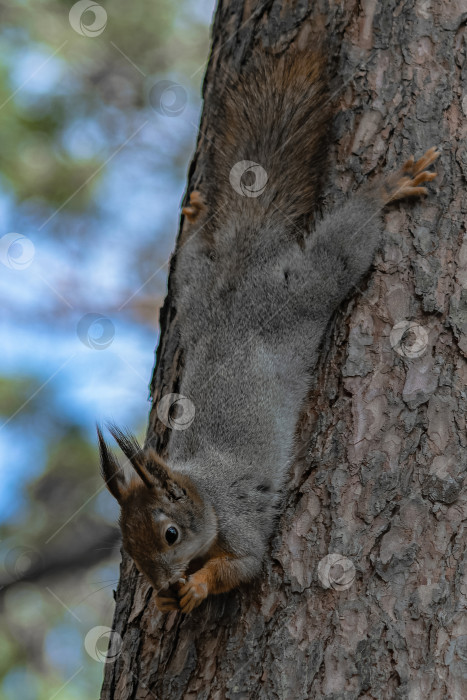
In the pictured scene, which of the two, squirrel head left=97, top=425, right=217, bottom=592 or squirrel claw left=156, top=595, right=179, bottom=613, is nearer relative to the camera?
squirrel claw left=156, top=595, right=179, bottom=613

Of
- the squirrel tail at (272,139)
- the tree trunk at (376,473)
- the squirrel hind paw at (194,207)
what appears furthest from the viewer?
the squirrel hind paw at (194,207)

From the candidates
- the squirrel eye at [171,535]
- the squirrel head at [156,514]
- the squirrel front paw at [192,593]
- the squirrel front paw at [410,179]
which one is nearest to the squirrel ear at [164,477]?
the squirrel head at [156,514]

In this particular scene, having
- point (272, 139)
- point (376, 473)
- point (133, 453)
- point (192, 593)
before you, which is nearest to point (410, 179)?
point (272, 139)

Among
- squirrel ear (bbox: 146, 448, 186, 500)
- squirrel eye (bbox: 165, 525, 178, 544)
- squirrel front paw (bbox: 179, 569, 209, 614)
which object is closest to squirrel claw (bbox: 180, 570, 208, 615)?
squirrel front paw (bbox: 179, 569, 209, 614)

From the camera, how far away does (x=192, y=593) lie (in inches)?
84.4

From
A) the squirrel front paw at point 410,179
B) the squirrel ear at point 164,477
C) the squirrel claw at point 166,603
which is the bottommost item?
the squirrel claw at point 166,603

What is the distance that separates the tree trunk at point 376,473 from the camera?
5.96 feet

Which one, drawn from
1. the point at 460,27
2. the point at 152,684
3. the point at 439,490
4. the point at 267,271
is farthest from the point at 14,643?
the point at 460,27

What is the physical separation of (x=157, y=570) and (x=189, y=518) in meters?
0.21

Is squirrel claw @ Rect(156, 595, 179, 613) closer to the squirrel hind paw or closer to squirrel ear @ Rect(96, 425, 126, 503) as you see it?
squirrel ear @ Rect(96, 425, 126, 503)

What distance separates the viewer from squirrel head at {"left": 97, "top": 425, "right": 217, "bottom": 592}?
90.7 inches

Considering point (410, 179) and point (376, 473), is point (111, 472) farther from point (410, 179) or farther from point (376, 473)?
point (410, 179)

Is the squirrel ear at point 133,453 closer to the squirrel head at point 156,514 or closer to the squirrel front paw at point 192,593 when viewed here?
the squirrel head at point 156,514

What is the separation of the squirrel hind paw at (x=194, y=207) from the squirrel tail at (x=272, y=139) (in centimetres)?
6
